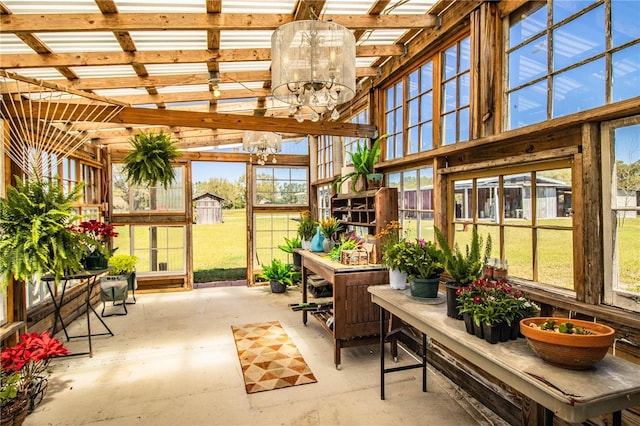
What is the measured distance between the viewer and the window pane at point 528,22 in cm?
226

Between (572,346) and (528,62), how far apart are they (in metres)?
1.88

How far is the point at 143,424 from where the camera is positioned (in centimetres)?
244

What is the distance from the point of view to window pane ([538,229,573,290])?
212 centimetres

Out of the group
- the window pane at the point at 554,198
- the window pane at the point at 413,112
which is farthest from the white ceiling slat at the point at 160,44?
the window pane at the point at 554,198

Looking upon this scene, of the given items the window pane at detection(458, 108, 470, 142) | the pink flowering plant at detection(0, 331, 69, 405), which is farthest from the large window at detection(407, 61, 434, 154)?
the pink flowering plant at detection(0, 331, 69, 405)

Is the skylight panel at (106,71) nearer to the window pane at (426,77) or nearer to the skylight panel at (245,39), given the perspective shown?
the skylight panel at (245,39)

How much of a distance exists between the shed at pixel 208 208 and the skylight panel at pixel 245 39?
459cm

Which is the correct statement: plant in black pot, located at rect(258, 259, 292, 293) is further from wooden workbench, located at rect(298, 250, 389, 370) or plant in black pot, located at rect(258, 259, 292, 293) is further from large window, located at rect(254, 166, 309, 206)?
wooden workbench, located at rect(298, 250, 389, 370)

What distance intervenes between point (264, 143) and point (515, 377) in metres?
4.05

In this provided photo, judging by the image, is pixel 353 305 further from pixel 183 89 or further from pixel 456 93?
pixel 183 89

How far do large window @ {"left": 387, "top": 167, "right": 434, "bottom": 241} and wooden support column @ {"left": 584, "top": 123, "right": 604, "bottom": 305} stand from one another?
146 cm

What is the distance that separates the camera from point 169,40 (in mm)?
3004

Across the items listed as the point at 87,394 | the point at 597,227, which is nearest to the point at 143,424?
the point at 87,394

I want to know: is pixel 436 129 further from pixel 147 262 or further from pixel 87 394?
pixel 147 262
